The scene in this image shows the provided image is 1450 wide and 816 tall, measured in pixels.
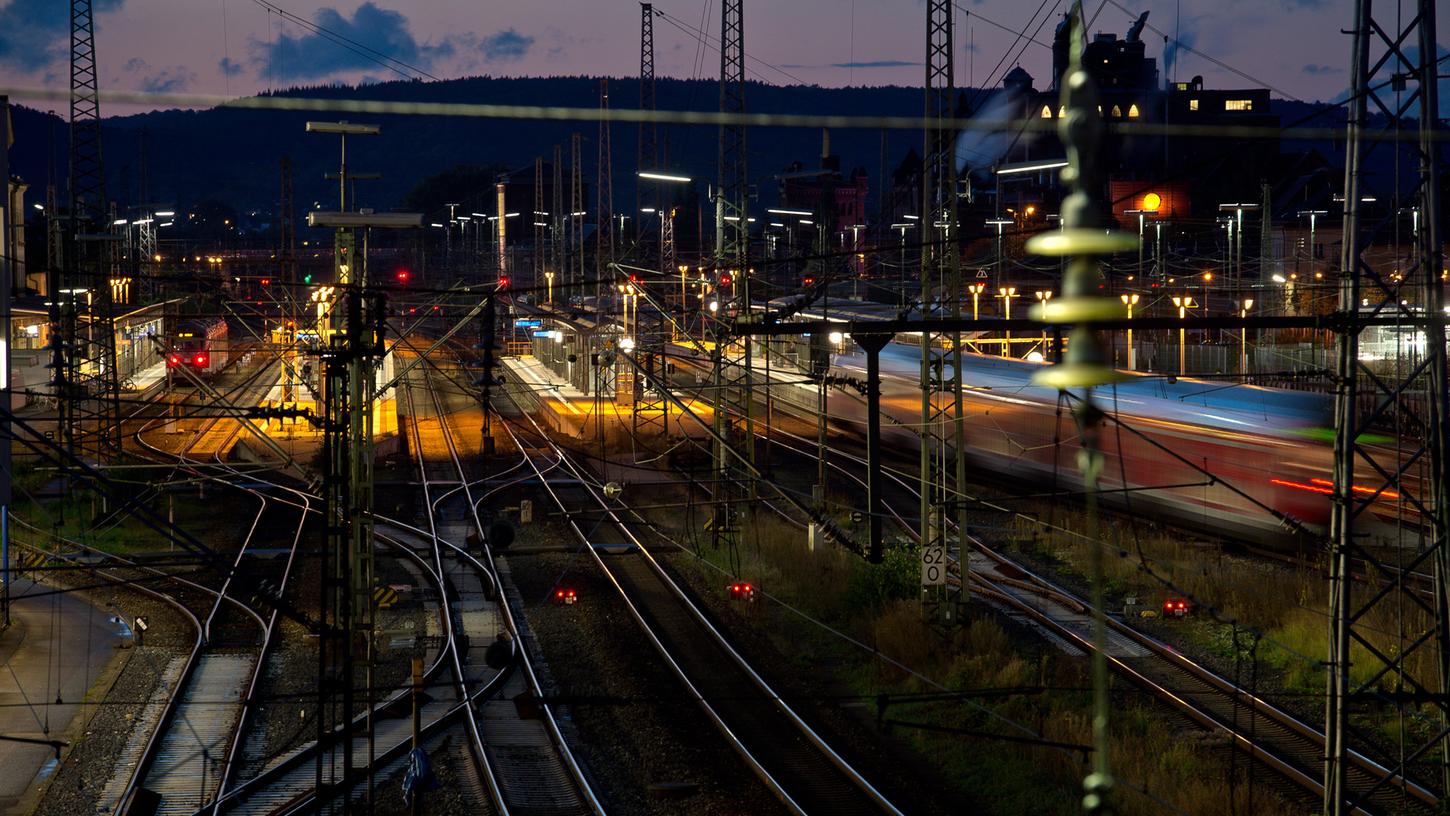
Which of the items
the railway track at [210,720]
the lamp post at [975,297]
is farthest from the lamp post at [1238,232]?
the railway track at [210,720]

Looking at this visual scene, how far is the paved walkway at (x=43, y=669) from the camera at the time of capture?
33.2 feet

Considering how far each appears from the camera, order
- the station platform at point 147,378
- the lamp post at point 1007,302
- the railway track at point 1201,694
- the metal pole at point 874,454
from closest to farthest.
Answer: the railway track at point 1201,694
the metal pole at point 874,454
the lamp post at point 1007,302
the station platform at point 147,378

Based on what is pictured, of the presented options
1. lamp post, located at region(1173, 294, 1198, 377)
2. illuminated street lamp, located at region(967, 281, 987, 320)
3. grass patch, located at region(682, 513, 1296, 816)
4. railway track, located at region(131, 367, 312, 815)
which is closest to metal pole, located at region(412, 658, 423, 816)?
railway track, located at region(131, 367, 312, 815)

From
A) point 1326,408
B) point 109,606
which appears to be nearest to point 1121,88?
point 1326,408

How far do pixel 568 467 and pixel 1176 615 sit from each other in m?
12.9

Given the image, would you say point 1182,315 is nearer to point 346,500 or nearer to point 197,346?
point 346,500

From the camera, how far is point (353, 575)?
10.5m

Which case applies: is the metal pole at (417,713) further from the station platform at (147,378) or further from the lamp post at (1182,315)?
the station platform at (147,378)

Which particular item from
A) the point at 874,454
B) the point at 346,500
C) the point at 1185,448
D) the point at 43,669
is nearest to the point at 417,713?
the point at 346,500

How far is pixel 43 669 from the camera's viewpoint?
1267cm

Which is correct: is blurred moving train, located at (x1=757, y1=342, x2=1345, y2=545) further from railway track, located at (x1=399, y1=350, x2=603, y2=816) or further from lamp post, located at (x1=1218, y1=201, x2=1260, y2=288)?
lamp post, located at (x1=1218, y1=201, x2=1260, y2=288)

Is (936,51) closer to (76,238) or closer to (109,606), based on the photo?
(109,606)

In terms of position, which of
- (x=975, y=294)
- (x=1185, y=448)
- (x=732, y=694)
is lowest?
(x=732, y=694)

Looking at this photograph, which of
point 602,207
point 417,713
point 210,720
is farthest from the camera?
point 602,207
